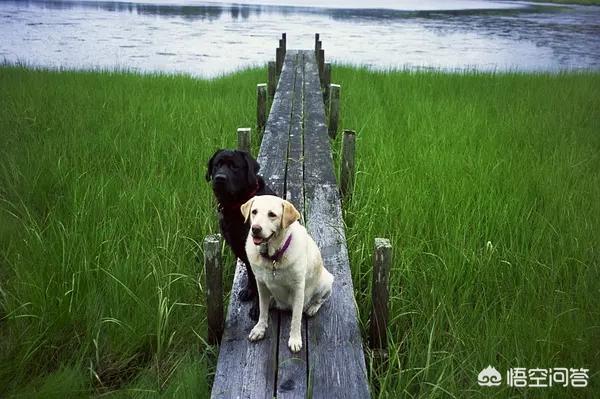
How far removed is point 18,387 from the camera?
264cm

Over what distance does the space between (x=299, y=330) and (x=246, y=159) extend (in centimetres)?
103

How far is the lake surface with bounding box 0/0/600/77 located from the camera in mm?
16141

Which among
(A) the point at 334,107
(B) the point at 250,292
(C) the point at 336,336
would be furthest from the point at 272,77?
(C) the point at 336,336

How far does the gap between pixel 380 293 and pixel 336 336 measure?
0.34 m

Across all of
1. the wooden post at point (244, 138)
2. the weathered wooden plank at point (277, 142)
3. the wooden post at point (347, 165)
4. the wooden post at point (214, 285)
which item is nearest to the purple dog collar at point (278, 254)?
the wooden post at point (214, 285)

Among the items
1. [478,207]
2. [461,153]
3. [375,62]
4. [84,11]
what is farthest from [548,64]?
[84,11]

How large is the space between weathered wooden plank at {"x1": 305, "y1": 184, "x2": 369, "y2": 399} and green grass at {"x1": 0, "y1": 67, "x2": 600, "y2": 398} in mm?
206

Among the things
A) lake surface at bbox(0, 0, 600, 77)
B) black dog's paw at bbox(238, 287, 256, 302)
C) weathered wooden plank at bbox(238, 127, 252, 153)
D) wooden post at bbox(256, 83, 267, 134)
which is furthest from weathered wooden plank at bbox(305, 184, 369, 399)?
lake surface at bbox(0, 0, 600, 77)

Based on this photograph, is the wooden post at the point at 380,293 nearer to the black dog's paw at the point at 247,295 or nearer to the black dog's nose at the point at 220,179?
the black dog's paw at the point at 247,295

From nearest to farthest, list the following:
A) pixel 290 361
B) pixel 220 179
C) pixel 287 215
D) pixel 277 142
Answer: pixel 287 215 → pixel 290 361 → pixel 220 179 → pixel 277 142

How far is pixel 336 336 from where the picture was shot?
262 cm

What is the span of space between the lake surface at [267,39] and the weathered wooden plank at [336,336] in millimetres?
11527

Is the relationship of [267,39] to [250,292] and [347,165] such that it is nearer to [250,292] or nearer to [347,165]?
[347,165]

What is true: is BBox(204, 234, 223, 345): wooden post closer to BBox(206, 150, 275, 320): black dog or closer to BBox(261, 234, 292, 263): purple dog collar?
BBox(206, 150, 275, 320): black dog
